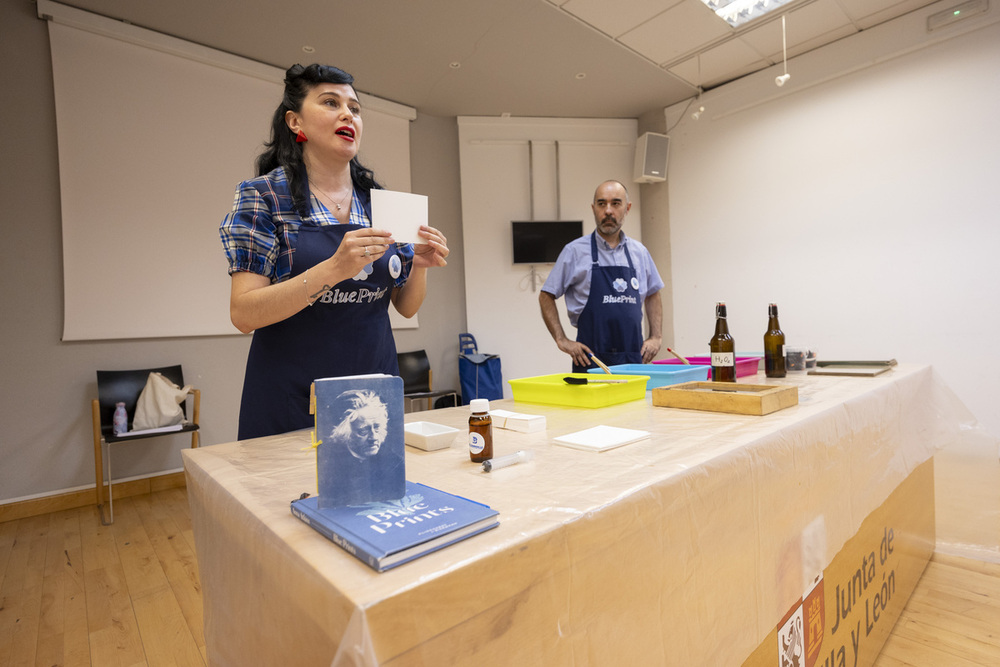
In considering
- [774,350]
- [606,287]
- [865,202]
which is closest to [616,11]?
[606,287]

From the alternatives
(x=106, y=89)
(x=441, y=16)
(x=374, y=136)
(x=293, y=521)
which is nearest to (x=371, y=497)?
(x=293, y=521)

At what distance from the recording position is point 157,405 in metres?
3.20

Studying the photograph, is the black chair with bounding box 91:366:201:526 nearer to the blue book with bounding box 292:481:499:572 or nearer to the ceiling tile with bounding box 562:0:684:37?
the blue book with bounding box 292:481:499:572

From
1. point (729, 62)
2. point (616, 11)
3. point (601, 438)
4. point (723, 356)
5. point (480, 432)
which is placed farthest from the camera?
point (729, 62)

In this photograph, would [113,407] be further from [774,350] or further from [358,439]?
[774,350]

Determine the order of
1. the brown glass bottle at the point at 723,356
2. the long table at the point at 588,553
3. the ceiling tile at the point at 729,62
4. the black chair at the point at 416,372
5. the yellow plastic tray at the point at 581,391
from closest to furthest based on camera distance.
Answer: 1. the long table at the point at 588,553
2. the yellow plastic tray at the point at 581,391
3. the brown glass bottle at the point at 723,356
4. the ceiling tile at the point at 729,62
5. the black chair at the point at 416,372

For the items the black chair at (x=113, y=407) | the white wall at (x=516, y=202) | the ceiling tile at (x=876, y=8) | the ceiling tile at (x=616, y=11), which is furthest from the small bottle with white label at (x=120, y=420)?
the ceiling tile at (x=876, y=8)

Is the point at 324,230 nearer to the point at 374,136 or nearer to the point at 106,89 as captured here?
the point at 106,89

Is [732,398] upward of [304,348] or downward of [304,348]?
downward

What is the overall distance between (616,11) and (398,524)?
12.6 ft

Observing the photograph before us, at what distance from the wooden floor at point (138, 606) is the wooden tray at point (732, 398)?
952 mm

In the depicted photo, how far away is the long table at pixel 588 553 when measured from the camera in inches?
19.8

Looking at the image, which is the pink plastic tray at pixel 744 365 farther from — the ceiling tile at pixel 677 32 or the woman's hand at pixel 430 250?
the ceiling tile at pixel 677 32

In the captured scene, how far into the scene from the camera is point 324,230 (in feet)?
4.18
